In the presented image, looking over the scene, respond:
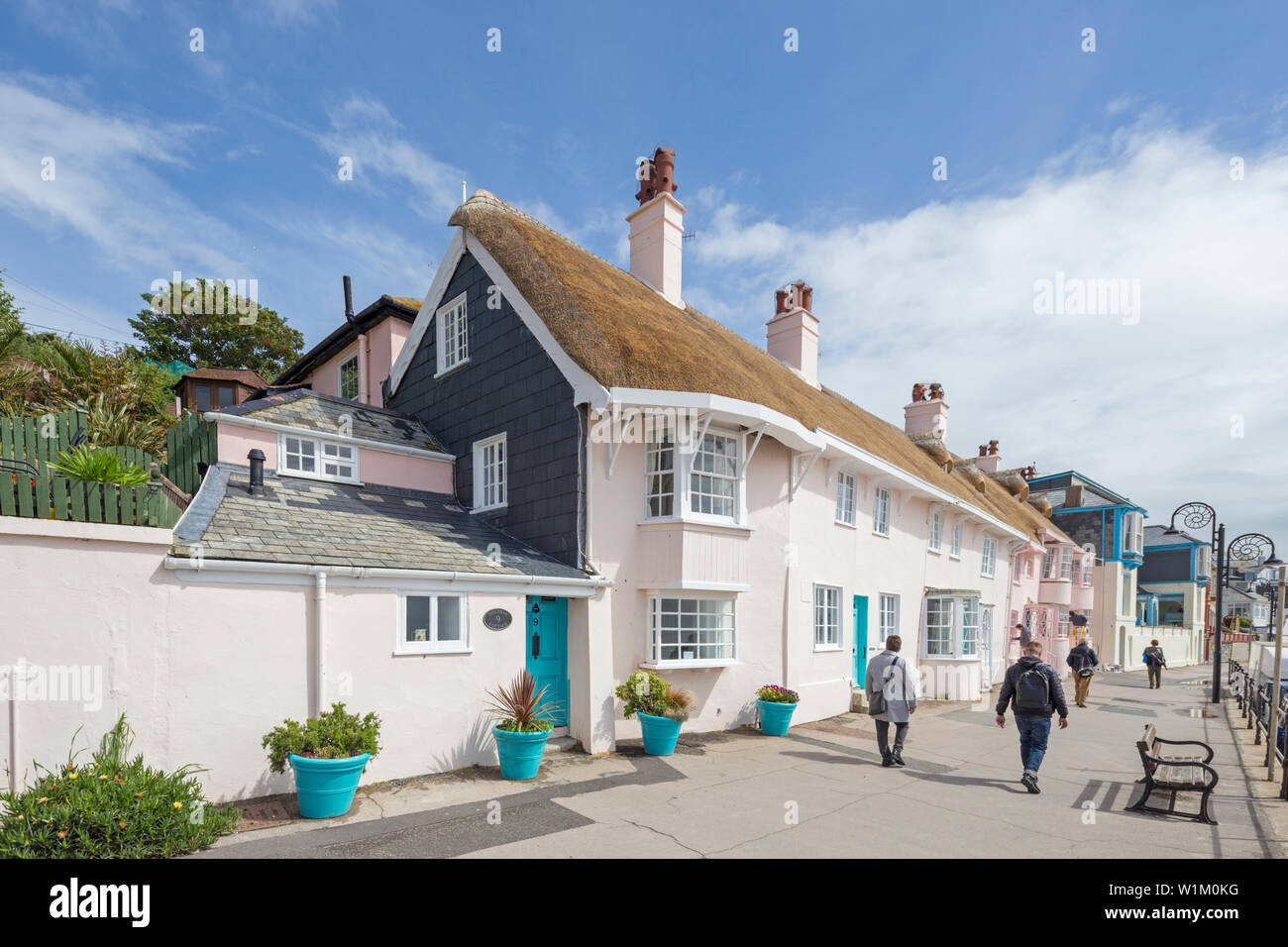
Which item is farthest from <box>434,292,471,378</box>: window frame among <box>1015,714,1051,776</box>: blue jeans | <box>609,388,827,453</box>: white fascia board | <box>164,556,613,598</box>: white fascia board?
<box>1015,714,1051,776</box>: blue jeans

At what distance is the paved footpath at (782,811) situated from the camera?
645cm

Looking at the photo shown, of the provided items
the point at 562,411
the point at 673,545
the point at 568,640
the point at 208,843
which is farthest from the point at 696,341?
the point at 208,843

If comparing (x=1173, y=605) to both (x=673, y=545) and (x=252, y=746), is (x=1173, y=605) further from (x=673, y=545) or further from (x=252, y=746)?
(x=252, y=746)

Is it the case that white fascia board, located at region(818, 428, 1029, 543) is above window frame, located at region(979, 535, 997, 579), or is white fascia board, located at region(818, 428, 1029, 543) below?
above

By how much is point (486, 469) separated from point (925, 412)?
21703 mm

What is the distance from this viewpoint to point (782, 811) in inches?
299

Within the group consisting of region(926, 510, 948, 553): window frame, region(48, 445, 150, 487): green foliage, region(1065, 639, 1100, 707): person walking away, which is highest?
region(48, 445, 150, 487): green foliage

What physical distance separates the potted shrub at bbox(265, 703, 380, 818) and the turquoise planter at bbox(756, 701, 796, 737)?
22.1 ft

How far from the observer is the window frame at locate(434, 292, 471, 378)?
47.0ft

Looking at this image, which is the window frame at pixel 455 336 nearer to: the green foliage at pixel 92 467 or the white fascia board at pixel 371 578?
the white fascia board at pixel 371 578

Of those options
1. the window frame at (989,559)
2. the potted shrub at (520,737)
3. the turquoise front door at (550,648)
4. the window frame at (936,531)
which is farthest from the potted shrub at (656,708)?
→ the window frame at (989,559)

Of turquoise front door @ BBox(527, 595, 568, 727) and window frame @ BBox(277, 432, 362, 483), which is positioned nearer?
turquoise front door @ BBox(527, 595, 568, 727)

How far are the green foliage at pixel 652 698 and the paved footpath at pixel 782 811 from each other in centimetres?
63

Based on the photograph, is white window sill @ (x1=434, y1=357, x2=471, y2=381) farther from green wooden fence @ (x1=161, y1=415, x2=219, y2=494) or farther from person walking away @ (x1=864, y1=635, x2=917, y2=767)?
person walking away @ (x1=864, y1=635, x2=917, y2=767)
